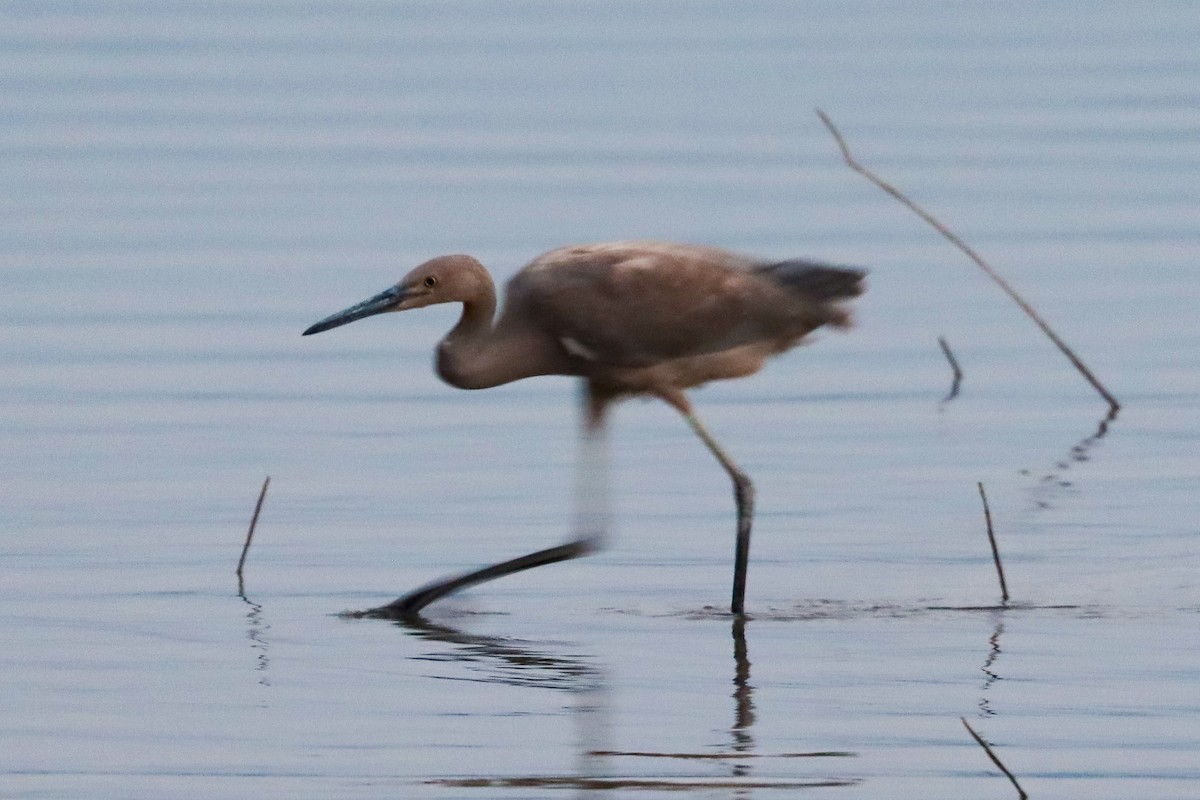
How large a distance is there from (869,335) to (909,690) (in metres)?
5.46

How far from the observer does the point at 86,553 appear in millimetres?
9242

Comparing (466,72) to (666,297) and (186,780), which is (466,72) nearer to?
(666,297)

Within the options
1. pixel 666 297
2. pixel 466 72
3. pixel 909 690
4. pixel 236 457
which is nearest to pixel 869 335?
pixel 236 457

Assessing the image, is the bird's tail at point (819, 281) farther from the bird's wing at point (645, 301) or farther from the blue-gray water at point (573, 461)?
the blue-gray water at point (573, 461)

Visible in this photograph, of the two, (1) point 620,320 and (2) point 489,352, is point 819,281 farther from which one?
(2) point 489,352

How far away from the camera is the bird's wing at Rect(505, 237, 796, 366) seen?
8.76m

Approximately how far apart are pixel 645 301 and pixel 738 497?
0.62 m

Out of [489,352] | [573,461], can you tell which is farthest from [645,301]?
[573,461]

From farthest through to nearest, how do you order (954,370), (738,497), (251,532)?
1. (954,370)
2. (738,497)
3. (251,532)

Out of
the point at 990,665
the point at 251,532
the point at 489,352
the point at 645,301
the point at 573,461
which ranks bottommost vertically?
the point at 990,665

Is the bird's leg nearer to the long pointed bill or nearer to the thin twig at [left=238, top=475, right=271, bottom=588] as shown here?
the long pointed bill

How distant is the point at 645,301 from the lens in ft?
29.0

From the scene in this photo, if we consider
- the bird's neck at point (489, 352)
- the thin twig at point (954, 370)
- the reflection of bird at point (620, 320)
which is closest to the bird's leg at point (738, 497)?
the reflection of bird at point (620, 320)

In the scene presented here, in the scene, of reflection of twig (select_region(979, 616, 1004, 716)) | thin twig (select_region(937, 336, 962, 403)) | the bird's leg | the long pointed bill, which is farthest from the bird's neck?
thin twig (select_region(937, 336, 962, 403))
